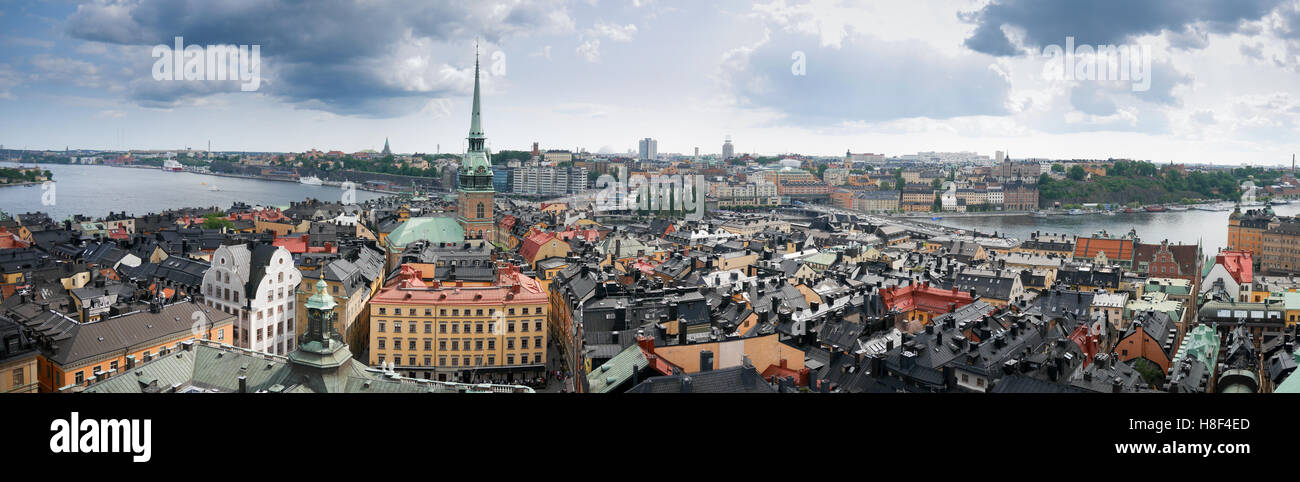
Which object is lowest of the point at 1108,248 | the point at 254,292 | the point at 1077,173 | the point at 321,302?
the point at 254,292

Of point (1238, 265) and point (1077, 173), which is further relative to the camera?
point (1077, 173)

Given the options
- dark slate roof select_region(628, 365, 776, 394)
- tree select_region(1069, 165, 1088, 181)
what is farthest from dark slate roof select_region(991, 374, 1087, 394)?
tree select_region(1069, 165, 1088, 181)

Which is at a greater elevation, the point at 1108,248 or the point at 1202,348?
the point at 1108,248

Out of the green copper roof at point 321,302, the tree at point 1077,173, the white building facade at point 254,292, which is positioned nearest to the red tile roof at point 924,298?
the white building facade at point 254,292

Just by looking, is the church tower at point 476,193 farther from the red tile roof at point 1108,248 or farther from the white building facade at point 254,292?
the red tile roof at point 1108,248

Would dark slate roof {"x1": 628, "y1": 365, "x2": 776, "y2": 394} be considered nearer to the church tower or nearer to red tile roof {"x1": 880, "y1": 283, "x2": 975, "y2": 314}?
red tile roof {"x1": 880, "y1": 283, "x2": 975, "y2": 314}

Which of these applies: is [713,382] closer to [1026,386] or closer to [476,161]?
[1026,386]

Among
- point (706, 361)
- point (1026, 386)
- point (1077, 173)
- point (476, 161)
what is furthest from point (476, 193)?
point (1077, 173)
